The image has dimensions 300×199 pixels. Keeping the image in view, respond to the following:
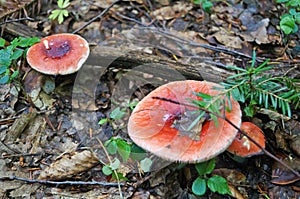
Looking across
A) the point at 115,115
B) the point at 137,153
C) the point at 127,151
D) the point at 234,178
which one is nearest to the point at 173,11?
the point at 115,115

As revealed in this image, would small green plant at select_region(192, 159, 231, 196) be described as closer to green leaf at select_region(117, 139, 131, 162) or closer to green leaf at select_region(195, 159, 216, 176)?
green leaf at select_region(195, 159, 216, 176)

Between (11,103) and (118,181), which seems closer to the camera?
(118,181)

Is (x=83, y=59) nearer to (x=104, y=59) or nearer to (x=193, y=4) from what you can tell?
(x=104, y=59)

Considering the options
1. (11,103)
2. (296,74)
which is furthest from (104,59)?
(296,74)

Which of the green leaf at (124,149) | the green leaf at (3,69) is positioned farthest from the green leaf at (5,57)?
the green leaf at (124,149)

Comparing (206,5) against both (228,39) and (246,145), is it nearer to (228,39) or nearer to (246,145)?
(228,39)

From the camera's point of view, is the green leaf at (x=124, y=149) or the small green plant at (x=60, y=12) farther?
the small green plant at (x=60, y=12)

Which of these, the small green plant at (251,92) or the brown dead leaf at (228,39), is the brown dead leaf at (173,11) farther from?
the small green plant at (251,92)
